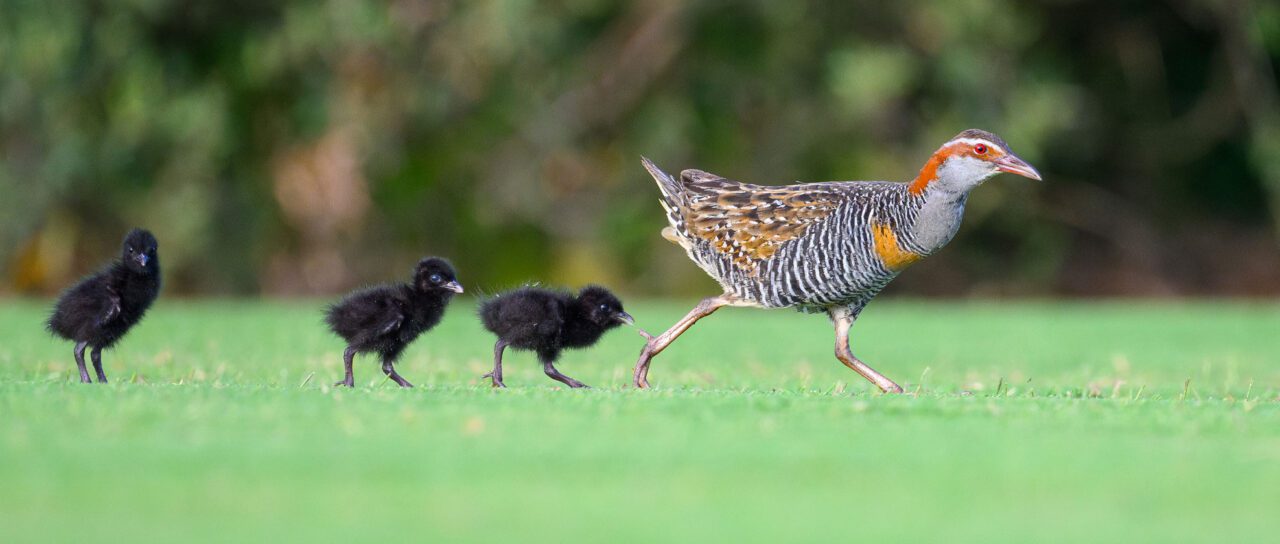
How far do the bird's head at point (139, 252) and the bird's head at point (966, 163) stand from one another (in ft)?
13.0

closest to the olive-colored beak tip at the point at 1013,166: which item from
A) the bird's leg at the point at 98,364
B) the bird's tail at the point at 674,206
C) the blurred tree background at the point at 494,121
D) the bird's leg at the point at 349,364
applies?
the bird's tail at the point at 674,206

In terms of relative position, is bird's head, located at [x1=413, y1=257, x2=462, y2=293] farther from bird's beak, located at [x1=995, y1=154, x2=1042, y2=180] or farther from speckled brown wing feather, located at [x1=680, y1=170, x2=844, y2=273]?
bird's beak, located at [x1=995, y1=154, x2=1042, y2=180]

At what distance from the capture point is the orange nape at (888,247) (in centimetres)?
841

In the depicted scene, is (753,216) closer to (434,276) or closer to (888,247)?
(888,247)

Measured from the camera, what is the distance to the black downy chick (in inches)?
320

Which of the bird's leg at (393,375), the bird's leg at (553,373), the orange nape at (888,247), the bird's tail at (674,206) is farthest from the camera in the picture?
the bird's tail at (674,206)

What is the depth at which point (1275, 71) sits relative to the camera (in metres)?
23.8

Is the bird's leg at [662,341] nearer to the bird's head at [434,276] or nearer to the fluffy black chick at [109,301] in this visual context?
the bird's head at [434,276]

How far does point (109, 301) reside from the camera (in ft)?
25.6

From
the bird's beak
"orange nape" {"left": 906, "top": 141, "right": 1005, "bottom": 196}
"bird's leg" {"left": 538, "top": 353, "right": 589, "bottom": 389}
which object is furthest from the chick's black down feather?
the bird's beak

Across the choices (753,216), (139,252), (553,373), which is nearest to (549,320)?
(553,373)

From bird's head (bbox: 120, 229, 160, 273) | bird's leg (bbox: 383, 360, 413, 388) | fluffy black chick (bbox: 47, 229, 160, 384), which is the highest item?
bird's head (bbox: 120, 229, 160, 273)

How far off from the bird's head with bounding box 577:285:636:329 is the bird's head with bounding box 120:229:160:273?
2292 mm

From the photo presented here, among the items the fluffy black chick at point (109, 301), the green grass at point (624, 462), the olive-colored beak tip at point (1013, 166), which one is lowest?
the green grass at point (624, 462)
